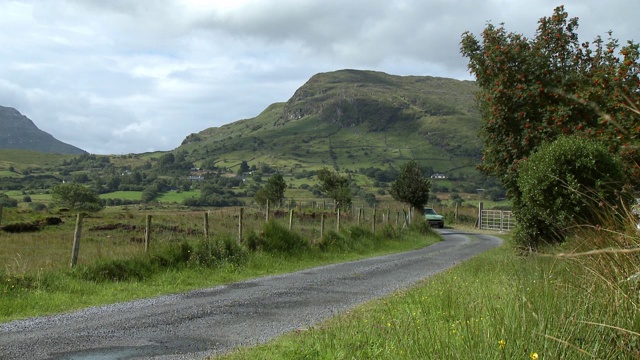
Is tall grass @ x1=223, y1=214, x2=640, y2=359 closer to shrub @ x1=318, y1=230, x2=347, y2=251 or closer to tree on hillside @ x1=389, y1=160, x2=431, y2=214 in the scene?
shrub @ x1=318, y1=230, x2=347, y2=251

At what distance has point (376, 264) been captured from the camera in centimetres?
2111

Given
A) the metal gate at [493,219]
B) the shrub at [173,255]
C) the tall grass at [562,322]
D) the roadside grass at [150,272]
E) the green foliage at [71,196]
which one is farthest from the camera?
the green foliage at [71,196]

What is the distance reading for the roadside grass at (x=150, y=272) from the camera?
1202 centimetres

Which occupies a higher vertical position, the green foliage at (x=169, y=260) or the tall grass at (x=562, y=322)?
the tall grass at (x=562, y=322)

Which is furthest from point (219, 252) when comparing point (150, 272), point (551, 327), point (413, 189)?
Result: point (413, 189)

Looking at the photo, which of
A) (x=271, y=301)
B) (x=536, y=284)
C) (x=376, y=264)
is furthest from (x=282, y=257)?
(x=536, y=284)

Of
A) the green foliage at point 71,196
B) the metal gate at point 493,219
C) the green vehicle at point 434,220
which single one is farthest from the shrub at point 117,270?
the green foliage at point 71,196

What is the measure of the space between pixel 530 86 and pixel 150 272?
13346 mm

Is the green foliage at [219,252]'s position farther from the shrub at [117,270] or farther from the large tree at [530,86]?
the large tree at [530,86]

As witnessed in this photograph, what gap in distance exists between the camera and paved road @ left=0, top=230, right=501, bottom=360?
802 cm

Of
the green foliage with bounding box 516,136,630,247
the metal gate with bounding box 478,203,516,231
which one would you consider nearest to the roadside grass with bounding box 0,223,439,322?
the green foliage with bounding box 516,136,630,247

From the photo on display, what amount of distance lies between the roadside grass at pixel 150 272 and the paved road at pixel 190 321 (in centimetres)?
99

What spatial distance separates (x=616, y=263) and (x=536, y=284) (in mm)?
1177

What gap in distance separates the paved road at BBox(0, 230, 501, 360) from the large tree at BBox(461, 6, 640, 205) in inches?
280
